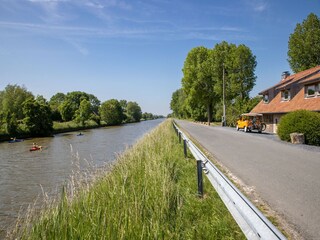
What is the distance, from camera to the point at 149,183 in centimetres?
686

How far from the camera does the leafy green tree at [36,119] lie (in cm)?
5731

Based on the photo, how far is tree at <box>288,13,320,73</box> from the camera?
145ft

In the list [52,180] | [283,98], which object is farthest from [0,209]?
[283,98]

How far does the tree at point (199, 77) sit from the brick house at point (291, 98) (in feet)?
65.4

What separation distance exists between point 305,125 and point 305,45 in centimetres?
3373

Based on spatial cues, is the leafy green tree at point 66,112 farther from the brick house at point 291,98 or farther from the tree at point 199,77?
the brick house at point 291,98

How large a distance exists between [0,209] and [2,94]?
84.5 m

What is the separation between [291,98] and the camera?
29172mm

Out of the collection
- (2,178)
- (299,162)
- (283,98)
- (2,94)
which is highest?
(2,94)

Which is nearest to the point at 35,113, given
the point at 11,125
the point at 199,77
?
the point at 11,125

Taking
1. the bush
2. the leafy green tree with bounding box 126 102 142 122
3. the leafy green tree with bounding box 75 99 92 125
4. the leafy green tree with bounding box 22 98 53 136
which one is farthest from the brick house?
the leafy green tree with bounding box 126 102 142 122

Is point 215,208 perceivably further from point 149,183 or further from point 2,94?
point 2,94

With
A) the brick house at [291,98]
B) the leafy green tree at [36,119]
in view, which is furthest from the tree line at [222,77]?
the leafy green tree at [36,119]

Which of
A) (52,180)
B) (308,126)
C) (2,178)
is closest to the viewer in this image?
(52,180)
